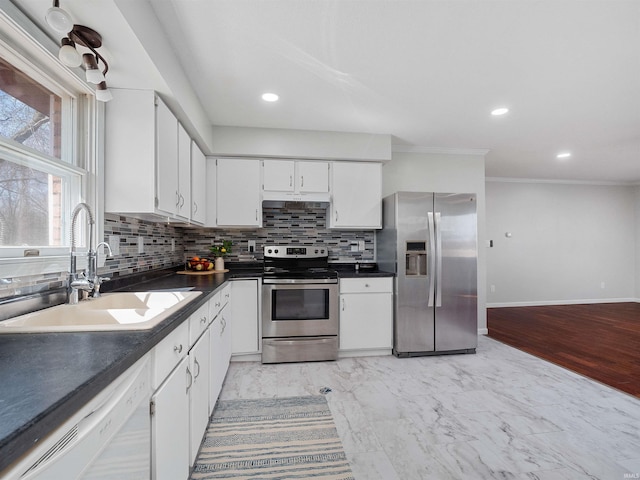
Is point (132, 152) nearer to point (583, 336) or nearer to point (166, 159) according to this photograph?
point (166, 159)

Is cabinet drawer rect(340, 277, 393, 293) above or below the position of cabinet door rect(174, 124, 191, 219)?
below

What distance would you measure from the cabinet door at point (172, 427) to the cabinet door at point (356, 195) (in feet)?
7.34

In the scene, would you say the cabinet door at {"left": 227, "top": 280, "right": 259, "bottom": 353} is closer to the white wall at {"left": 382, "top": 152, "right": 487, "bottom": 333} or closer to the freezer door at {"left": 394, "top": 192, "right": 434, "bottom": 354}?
the freezer door at {"left": 394, "top": 192, "right": 434, "bottom": 354}

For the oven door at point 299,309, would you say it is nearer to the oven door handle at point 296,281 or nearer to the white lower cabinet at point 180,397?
the oven door handle at point 296,281

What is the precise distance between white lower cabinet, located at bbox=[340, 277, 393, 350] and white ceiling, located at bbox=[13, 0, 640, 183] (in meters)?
1.60

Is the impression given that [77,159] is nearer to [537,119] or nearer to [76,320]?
[76,320]

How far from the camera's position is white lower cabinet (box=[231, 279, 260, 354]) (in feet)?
9.35

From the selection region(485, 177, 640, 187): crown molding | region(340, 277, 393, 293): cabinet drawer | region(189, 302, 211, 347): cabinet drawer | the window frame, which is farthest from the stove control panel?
region(485, 177, 640, 187): crown molding

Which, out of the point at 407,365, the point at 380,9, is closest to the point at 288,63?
the point at 380,9

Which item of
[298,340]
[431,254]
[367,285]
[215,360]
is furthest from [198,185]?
[431,254]

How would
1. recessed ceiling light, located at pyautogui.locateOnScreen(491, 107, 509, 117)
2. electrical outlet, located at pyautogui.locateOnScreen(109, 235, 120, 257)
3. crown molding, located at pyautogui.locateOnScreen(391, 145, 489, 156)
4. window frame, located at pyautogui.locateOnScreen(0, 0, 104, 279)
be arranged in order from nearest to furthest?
1. window frame, located at pyautogui.locateOnScreen(0, 0, 104, 279)
2. electrical outlet, located at pyautogui.locateOnScreen(109, 235, 120, 257)
3. recessed ceiling light, located at pyautogui.locateOnScreen(491, 107, 509, 117)
4. crown molding, located at pyautogui.locateOnScreen(391, 145, 489, 156)

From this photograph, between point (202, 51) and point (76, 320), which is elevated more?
point (202, 51)

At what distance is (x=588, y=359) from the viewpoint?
3006 mm

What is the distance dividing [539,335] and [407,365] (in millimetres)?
2147
